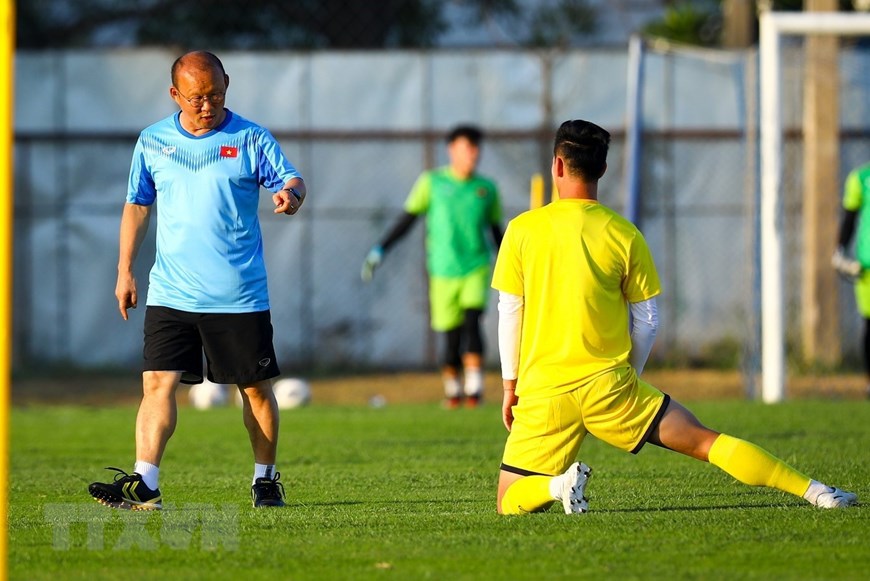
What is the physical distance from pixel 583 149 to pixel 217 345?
1788 mm

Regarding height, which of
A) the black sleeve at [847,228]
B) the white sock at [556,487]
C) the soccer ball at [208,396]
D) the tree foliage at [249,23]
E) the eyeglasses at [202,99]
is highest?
the tree foliage at [249,23]

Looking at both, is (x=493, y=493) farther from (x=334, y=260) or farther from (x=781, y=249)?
(x=334, y=260)

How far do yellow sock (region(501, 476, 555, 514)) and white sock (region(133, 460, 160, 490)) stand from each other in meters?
1.50

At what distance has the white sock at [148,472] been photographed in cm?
622

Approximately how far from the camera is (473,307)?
41.2 ft

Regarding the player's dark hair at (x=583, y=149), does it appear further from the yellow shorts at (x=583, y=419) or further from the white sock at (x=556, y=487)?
the white sock at (x=556, y=487)

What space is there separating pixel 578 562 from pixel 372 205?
12233 mm

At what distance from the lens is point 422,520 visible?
5.81m

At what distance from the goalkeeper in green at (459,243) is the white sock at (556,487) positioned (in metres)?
6.95

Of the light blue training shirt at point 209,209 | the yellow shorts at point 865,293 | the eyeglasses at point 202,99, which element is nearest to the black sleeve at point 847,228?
the yellow shorts at point 865,293

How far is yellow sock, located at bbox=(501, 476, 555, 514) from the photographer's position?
5.66m

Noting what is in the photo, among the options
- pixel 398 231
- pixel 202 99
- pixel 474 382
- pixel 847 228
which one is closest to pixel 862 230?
pixel 847 228

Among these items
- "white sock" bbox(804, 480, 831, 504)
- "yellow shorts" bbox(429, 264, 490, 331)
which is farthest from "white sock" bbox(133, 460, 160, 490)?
"yellow shorts" bbox(429, 264, 490, 331)

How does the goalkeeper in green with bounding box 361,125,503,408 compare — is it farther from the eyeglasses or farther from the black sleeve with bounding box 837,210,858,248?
the eyeglasses
